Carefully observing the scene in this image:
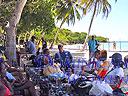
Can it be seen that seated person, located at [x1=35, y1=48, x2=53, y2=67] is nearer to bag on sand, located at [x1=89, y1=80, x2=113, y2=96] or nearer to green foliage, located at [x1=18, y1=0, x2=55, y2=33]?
bag on sand, located at [x1=89, y1=80, x2=113, y2=96]

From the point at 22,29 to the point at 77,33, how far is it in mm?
57014

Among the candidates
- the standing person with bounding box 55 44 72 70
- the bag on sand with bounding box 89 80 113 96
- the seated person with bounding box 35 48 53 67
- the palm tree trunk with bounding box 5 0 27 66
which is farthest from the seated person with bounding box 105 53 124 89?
the palm tree trunk with bounding box 5 0 27 66

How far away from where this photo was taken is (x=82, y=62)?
41.2ft

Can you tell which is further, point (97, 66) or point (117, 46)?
point (117, 46)

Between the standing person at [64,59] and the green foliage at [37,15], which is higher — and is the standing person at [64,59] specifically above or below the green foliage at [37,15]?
below

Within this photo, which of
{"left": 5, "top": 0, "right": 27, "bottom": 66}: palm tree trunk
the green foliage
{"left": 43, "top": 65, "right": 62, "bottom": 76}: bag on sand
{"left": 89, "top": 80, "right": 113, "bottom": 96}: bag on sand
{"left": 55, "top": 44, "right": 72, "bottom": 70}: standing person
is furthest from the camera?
the green foliage

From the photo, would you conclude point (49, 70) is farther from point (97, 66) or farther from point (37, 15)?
point (37, 15)

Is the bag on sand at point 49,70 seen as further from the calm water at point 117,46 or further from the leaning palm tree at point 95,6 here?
the calm water at point 117,46

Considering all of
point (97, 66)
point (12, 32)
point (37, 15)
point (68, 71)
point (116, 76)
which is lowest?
point (68, 71)

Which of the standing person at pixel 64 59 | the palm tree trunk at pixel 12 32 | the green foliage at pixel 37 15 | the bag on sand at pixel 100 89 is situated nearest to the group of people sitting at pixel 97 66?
the standing person at pixel 64 59

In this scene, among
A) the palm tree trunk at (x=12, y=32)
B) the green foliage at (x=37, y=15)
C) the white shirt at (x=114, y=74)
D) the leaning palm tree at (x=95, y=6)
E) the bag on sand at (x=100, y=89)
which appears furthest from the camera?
the leaning palm tree at (x=95, y=6)

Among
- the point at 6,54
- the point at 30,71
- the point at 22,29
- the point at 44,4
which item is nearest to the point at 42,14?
the point at 44,4

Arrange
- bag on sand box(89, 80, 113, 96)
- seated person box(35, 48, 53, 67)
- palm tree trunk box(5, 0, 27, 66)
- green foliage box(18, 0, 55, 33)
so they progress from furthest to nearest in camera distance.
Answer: green foliage box(18, 0, 55, 33), palm tree trunk box(5, 0, 27, 66), seated person box(35, 48, 53, 67), bag on sand box(89, 80, 113, 96)

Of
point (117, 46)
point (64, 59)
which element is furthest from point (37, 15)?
point (117, 46)
